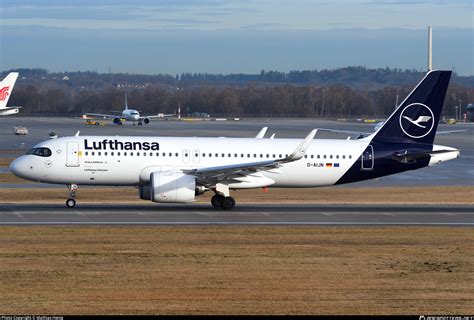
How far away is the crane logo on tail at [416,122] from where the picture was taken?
44938mm

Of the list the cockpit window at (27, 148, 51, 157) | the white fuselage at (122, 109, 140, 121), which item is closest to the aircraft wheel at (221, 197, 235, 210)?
the cockpit window at (27, 148, 51, 157)

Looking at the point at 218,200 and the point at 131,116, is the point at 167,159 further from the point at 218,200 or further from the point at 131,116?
the point at 131,116

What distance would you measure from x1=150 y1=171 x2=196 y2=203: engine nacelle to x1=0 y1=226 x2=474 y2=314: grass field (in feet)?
14.9

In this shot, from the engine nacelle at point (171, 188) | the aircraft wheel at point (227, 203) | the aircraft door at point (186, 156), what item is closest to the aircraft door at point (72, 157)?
the engine nacelle at point (171, 188)

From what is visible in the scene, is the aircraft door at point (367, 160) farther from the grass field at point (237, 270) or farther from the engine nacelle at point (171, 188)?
the engine nacelle at point (171, 188)

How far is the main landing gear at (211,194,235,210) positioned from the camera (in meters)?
42.5

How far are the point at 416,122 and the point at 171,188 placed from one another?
38.5 ft

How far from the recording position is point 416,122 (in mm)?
44938

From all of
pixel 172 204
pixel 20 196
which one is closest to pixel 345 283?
pixel 172 204

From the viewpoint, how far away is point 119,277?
1023 inches

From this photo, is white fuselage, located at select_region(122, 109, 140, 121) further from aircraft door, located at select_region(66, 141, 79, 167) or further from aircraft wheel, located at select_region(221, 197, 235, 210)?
aircraft wheel, located at select_region(221, 197, 235, 210)

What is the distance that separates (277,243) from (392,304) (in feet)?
33.5

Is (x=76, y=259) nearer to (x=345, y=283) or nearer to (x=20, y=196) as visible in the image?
(x=345, y=283)

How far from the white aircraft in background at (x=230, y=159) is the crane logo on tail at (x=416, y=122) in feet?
0.14
